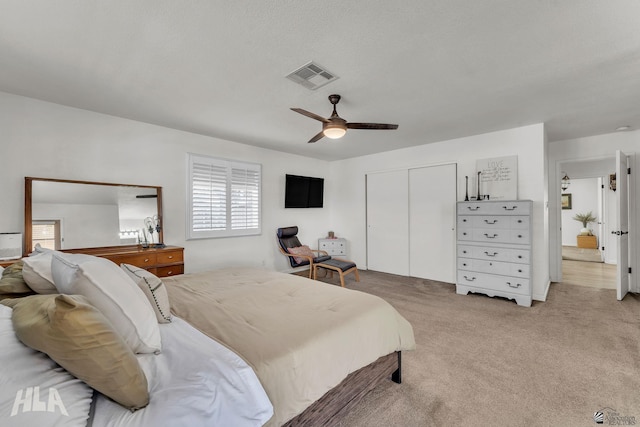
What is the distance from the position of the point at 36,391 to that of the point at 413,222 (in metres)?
5.09

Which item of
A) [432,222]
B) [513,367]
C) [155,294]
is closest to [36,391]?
[155,294]

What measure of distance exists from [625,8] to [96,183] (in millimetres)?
4901

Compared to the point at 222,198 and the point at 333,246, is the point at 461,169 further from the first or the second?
the point at 222,198

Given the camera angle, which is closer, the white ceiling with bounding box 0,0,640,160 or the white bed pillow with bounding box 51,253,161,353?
the white bed pillow with bounding box 51,253,161,353

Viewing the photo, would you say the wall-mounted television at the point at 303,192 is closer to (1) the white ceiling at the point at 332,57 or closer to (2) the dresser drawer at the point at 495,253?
(1) the white ceiling at the point at 332,57

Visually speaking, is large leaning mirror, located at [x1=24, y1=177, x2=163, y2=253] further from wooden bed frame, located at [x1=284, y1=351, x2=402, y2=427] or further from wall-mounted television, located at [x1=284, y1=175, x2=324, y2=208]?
wooden bed frame, located at [x1=284, y1=351, x2=402, y2=427]

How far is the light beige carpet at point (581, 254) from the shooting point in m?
6.73

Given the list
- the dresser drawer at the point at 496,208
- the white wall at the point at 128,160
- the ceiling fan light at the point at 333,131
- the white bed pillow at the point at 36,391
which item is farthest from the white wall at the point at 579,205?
the white bed pillow at the point at 36,391

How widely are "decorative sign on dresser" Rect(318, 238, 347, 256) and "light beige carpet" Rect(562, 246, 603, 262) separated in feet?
18.9

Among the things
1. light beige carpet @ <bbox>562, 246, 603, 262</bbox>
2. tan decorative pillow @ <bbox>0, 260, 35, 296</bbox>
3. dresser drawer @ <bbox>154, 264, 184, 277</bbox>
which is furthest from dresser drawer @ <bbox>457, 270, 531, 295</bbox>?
light beige carpet @ <bbox>562, 246, 603, 262</bbox>

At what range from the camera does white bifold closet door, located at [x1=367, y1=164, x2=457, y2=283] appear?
474 centimetres

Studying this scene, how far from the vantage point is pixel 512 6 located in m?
1.66

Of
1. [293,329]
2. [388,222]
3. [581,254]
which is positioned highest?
[388,222]

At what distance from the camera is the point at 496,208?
12.6ft
